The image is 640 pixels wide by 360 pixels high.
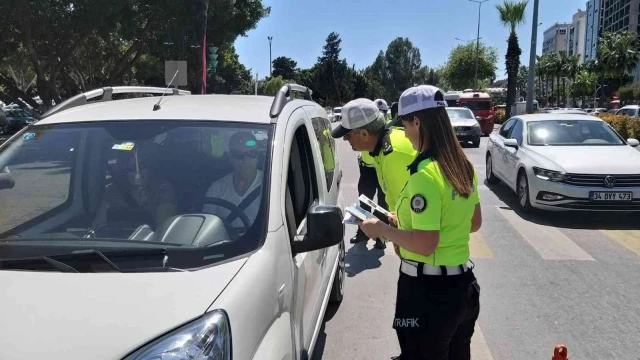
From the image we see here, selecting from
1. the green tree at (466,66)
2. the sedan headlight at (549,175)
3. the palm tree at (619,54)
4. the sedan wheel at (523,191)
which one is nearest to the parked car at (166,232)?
the sedan headlight at (549,175)

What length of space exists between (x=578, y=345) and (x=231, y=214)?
9.87 ft

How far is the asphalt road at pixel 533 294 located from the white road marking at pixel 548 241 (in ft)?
0.04

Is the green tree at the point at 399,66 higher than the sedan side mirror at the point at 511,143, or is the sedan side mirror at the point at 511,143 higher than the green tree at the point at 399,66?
the green tree at the point at 399,66

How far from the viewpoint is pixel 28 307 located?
74.7 inches

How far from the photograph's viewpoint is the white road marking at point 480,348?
400 centimetres

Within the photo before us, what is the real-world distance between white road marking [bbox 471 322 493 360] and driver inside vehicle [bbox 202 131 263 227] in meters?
2.30

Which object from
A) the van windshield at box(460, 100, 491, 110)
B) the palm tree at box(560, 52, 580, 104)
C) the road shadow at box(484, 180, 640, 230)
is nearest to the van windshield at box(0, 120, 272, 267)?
the road shadow at box(484, 180, 640, 230)

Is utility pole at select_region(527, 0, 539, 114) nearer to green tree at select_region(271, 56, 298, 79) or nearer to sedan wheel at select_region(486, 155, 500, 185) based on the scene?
sedan wheel at select_region(486, 155, 500, 185)

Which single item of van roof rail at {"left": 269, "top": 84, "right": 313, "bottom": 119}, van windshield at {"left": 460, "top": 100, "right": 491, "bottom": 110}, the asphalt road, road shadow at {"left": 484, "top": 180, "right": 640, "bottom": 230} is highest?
van windshield at {"left": 460, "top": 100, "right": 491, "bottom": 110}

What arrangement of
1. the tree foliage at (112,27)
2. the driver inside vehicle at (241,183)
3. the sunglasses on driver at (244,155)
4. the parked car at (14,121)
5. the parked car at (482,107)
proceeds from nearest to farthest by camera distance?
the driver inside vehicle at (241,183) → the sunglasses on driver at (244,155) → the tree foliage at (112,27) → the parked car at (482,107) → the parked car at (14,121)

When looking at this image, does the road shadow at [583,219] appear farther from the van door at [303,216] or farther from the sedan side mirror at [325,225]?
the sedan side mirror at [325,225]

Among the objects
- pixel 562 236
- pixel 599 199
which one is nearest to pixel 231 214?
pixel 562 236

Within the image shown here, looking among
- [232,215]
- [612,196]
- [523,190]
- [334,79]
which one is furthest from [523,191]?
[334,79]

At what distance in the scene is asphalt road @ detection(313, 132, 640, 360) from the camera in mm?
4168
